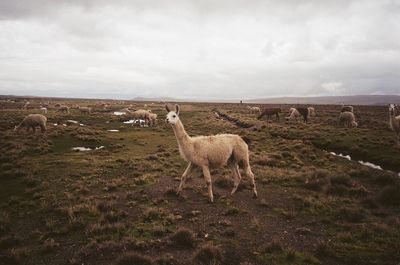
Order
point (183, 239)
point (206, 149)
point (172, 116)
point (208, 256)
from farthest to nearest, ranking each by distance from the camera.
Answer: point (206, 149), point (172, 116), point (183, 239), point (208, 256)

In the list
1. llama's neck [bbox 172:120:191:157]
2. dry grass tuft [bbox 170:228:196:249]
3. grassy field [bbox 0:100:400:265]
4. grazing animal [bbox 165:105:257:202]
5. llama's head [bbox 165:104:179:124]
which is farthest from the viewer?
llama's neck [bbox 172:120:191:157]

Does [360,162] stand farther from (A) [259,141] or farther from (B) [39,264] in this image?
(B) [39,264]

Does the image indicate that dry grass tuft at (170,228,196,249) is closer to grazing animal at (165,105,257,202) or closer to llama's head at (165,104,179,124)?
grazing animal at (165,105,257,202)

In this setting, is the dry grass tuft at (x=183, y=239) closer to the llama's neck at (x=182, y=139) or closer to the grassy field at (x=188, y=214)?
the grassy field at (x=188, y=214)

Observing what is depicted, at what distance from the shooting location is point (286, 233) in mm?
8148

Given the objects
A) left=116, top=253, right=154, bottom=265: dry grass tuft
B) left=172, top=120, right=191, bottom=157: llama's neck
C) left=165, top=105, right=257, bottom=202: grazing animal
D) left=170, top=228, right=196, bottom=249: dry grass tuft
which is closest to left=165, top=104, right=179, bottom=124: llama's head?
left=165, top=105, right=257, bottom=202: grazing animal

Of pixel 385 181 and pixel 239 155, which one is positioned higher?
pixel 239 155

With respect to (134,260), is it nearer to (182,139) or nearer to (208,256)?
(208,256)

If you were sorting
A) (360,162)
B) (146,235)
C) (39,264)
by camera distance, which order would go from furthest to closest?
(360,162) → (146,235) → (39,264)

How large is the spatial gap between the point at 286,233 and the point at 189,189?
461 centimetres

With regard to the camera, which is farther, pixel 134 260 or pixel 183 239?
pixel 183 239

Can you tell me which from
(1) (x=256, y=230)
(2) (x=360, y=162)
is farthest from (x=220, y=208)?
(2) (x=360, y=162)

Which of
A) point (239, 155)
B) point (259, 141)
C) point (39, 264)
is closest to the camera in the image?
point (39, 264)

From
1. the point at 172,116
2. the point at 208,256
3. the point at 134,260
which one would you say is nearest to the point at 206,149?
the point at 172,116
